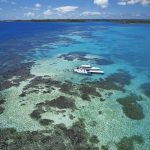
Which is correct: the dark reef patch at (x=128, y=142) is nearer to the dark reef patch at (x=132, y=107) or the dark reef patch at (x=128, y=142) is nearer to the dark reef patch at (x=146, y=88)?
the dark reef patch at (x=132, y=107)

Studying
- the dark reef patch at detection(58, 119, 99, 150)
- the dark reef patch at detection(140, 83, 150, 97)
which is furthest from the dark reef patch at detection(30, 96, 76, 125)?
the dark reef patch at detection(140, 83, 150, 97)

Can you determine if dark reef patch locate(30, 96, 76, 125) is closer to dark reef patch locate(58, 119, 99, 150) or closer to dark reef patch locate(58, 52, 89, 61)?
dark reef patch locate(58, 119, 99, 150)

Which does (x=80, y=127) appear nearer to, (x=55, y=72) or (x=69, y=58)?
(x=55, y=72)

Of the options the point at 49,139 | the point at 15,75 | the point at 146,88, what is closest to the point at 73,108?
the point at 49,139

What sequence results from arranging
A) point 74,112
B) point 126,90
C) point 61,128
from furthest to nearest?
point 126,90
point 74,112
point 61,128

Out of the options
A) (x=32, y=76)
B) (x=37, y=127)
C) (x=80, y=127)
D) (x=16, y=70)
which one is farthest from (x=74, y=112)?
(x=16, y=70)
